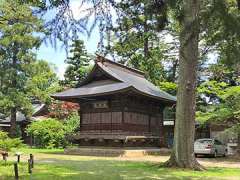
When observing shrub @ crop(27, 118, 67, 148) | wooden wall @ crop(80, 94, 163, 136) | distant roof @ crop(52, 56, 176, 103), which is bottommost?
shrub @ crop(27, 118, 67, 148)

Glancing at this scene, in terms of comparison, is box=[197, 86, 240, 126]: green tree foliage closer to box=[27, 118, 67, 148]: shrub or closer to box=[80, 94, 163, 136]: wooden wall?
box=[80, 94, 163, 136]: wooden wall

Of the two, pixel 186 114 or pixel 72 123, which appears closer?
pixel 186 114

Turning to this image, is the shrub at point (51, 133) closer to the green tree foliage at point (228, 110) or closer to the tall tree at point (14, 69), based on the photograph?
the tall tree at point (14, 69)

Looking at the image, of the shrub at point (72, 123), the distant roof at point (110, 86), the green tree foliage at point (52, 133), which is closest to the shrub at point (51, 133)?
the green tree foliage at point (52, 133)

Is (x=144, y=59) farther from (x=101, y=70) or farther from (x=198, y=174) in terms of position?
(x=198, y=174)

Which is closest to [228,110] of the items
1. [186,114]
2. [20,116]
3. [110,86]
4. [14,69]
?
[110,86]

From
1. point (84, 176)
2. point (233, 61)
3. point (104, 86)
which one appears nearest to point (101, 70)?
point (104, 86)

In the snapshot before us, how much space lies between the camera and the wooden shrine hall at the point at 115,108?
31.1 meters

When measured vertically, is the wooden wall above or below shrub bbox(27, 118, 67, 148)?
above

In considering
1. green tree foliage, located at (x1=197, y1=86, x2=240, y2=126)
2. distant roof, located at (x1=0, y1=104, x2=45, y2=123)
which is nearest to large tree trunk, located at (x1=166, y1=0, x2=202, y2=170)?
green tree foliage, located at (x1=197, y1=86, x2=240, y2=126)

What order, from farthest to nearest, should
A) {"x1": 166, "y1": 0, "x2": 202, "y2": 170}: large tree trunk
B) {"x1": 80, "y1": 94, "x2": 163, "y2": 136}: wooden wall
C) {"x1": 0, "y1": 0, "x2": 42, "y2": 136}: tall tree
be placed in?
{"x1": 0, "y1": 0, "x2": 42, "y2": 136}: tall tree, {"x1": 80, "y1": 94, "x2": 163, "y2": 136}: wooden wall, {"x1": 166, "y1": 0, "x2": 202, "y2": 170}: large tree trunk

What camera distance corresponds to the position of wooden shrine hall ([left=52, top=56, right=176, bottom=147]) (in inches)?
1225

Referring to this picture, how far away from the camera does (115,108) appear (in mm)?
31969

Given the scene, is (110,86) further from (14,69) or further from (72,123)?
(14,69)
